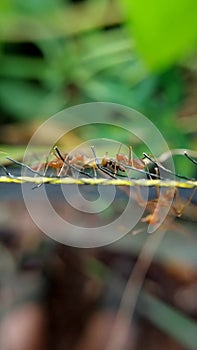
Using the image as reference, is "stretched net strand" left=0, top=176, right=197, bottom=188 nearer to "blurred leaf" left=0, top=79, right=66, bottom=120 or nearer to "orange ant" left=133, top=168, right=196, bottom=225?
"orange ant" left=133, top=168, right=196, bottom=225

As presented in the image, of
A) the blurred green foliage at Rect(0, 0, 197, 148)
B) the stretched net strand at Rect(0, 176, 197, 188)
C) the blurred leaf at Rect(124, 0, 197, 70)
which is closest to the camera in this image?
the stretched net strand at Rect(0, 176, 197, 188)

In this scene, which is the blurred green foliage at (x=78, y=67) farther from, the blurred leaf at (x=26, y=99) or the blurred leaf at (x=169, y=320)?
the blurred leaf at (x=169, y=320)

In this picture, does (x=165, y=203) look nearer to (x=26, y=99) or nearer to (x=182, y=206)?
(x=182, y=206)

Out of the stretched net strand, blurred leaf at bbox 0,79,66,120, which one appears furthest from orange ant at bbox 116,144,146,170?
blurred leaf at bbox 0,79,66,120

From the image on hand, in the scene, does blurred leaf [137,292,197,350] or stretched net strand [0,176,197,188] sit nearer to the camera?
stretched net strand [0,176,197,188]

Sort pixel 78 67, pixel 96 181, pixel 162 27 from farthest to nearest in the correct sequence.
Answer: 1. pixel 78 67
2. pixel 162 27
3. pixel 96 181

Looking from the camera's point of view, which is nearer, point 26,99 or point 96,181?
point 96,181

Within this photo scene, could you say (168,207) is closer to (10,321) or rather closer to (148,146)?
(148,146)

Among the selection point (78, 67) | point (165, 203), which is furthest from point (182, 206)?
point (78, 67)

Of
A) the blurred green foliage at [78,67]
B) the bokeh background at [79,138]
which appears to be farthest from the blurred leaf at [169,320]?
the blurred green foliage at [78,67]
